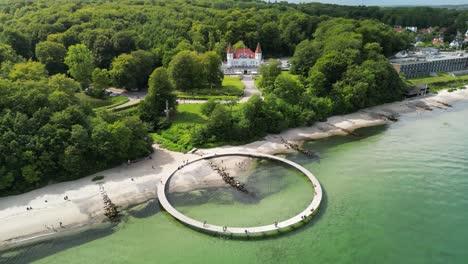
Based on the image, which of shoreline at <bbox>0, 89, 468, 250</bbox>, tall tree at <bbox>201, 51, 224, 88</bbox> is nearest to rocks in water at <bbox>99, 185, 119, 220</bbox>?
shoreline at <bbox>0, 89, 468, 250</bbox>

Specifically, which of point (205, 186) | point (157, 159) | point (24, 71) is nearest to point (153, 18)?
point (24, 71)

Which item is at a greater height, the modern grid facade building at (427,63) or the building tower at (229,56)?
the building tower at (229,56)

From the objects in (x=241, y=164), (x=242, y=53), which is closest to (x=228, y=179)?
(x=241, y=164)

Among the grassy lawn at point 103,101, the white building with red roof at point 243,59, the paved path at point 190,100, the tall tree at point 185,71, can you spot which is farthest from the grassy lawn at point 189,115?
the white building with red roof at point 243,59

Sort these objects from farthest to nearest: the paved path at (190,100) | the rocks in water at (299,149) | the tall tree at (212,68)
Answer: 1. the tall tree at (212,68)
2. the paved path at (190,100)
3. the rocks in water at (299,149)

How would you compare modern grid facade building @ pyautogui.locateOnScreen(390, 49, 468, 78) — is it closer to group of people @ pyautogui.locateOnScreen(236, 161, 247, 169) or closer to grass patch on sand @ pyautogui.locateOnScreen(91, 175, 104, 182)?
group of people @ pyautogui.locateOnScreen(236, 161, 247, 169)

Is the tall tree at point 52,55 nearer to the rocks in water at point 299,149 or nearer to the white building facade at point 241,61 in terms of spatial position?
the white building facade at point 241,61

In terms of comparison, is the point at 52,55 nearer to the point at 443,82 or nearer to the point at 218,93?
the point at 218,93
